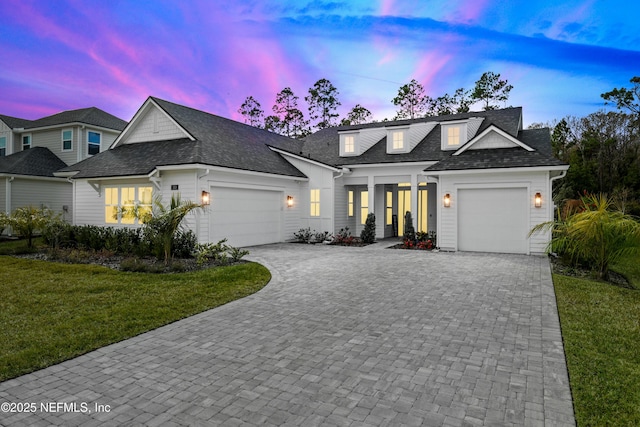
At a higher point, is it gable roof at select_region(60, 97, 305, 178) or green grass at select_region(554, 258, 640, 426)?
gable roof at select_region(60, 97, 305, 178)

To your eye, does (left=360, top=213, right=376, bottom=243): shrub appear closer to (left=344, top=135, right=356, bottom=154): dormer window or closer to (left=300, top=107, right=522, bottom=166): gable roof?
(left=300, top=107, right=522, bottom=166): gable roof

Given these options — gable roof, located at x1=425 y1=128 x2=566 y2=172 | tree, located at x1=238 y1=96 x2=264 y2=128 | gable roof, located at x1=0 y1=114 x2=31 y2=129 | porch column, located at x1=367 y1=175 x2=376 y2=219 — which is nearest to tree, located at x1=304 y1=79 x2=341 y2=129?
tree, located at x1=238 y1=96 x2=264 y2=128

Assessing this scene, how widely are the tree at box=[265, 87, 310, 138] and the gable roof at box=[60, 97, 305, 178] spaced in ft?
68.0

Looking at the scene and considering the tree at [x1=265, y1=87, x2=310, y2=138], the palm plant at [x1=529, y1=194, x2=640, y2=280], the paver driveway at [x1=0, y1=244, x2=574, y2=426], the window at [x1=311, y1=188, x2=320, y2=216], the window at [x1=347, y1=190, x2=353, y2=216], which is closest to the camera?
the paver driveway at [x1=0, y1=244, x2=574, y2=426]

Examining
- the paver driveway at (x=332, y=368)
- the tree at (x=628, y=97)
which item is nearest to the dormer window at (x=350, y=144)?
the paver driveway at (x=332, y=368)

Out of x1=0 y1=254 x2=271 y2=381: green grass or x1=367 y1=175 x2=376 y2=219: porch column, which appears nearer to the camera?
x1=0 y1=254 x2=271 y2=381: green grass

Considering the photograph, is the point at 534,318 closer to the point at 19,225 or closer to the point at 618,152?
the point at 19,225

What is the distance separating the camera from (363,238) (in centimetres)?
1584

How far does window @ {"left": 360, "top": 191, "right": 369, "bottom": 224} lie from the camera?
18.3m

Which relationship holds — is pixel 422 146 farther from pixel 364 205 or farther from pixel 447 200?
pixel 447 200

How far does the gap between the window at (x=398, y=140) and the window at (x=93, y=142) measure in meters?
17.0

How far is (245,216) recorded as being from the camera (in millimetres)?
14391

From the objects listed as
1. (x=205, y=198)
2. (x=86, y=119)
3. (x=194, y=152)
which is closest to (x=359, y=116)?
(x=86, y=119)

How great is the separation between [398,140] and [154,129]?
34.6 feet
